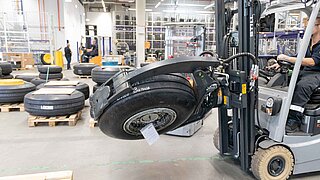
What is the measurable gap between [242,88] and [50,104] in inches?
146

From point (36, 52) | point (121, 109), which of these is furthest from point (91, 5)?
point (121, 109)

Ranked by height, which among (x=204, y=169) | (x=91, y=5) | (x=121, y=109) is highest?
(x=91, y=5)

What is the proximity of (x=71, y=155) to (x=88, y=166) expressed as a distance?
18.6 inches

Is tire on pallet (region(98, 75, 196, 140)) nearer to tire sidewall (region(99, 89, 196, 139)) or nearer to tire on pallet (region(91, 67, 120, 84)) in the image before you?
tire sidewall (region(99, 89, 196, 139))

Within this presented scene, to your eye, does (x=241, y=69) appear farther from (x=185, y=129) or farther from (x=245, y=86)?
(x=185, y=129)

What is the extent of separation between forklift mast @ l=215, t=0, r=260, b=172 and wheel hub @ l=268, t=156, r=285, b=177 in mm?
225

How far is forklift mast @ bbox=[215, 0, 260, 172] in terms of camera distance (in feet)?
8.16

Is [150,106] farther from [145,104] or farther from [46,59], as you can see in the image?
[46,59]

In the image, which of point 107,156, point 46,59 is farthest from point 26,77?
point 46,59

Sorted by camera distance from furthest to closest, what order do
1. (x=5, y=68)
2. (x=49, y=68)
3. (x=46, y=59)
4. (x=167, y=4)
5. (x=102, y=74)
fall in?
(x=167, y=4) < (x=46, y=59) < (x=5, y=68) < (x=49, y=68) < (x=102, y=74)

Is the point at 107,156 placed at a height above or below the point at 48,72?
below

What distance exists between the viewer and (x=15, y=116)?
18.1ft

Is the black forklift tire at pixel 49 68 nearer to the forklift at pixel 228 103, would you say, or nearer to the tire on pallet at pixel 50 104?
the tire on pallet at pixel 50 104

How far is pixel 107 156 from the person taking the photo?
351cm
